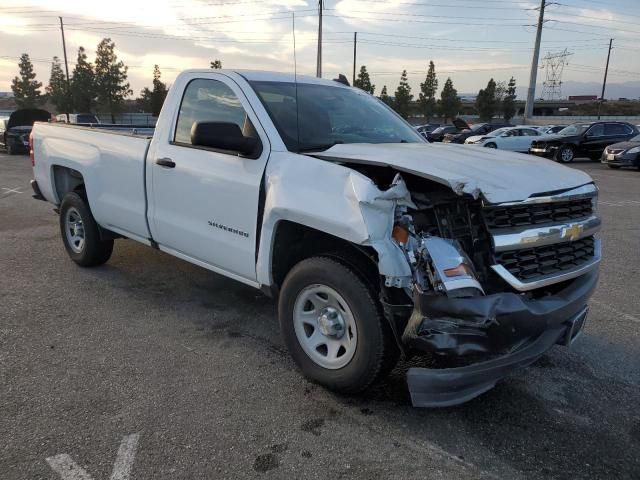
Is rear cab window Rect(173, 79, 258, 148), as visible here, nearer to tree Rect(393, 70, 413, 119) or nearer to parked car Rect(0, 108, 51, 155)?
parked car Rect(0, 108, 51, 155)

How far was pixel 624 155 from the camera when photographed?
60.5ft

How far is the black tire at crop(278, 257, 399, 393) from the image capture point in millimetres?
2910

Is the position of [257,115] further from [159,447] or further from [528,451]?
[528,451]

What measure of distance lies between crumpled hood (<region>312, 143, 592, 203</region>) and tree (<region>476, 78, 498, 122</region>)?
72.4 m

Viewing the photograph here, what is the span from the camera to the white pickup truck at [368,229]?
2.72 metres

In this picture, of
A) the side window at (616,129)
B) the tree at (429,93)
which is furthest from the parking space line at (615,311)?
the tree at (429,93)

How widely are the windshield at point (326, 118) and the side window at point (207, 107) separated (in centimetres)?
21

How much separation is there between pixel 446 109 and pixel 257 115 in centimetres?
7306

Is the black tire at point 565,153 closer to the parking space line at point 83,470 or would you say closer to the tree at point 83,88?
the parking space line at point 83,470

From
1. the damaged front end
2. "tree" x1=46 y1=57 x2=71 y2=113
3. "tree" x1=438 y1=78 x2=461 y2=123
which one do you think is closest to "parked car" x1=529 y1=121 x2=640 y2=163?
the damaged front end

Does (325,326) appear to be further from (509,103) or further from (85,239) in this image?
(509,103)

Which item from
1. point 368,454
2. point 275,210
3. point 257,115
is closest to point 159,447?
point 368,454

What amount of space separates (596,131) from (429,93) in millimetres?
52444

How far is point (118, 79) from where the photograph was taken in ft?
170
